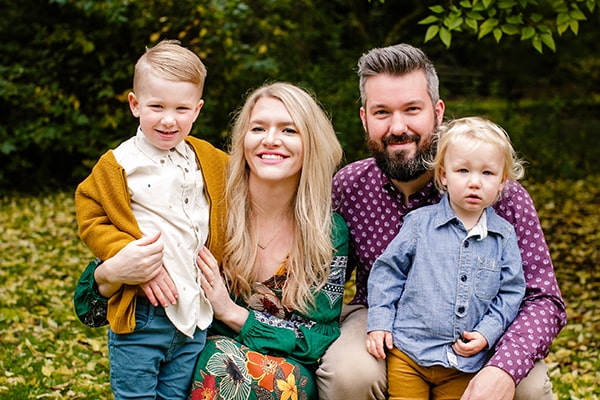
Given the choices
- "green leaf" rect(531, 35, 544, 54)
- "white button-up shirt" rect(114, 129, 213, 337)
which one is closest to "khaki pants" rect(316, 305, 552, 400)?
"white button-up shirt" rect(114, 129, 213, 337)

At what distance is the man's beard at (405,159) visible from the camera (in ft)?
9.68

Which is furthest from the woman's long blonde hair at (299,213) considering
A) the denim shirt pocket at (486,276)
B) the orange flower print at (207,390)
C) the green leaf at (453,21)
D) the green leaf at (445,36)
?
the green leaf at (453,21)

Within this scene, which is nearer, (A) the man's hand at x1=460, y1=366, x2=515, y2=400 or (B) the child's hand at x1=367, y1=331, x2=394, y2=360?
(A) the man's hand at x1=460, y1=366, x2=515, y2=400

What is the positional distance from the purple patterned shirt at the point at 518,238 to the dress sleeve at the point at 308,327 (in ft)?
0.50

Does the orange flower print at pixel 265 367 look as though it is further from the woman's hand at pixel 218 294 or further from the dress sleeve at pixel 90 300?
the dress sleeve at pixel 90 300

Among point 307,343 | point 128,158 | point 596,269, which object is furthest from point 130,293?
point 596,269

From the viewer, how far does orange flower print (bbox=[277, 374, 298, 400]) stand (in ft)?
9.03

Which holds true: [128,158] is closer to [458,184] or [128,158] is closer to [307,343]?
[307,343]

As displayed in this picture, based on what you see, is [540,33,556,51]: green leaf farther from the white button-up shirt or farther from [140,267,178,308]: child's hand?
[140,267,178,308]: child's hand

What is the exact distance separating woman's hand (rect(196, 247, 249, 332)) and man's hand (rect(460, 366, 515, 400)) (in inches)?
33.6

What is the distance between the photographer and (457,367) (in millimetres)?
2617

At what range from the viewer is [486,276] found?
262cm

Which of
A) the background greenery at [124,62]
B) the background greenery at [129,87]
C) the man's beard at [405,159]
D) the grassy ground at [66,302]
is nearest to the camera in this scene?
the man's beard at [405,159]

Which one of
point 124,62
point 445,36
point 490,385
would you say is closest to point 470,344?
point 490,385
